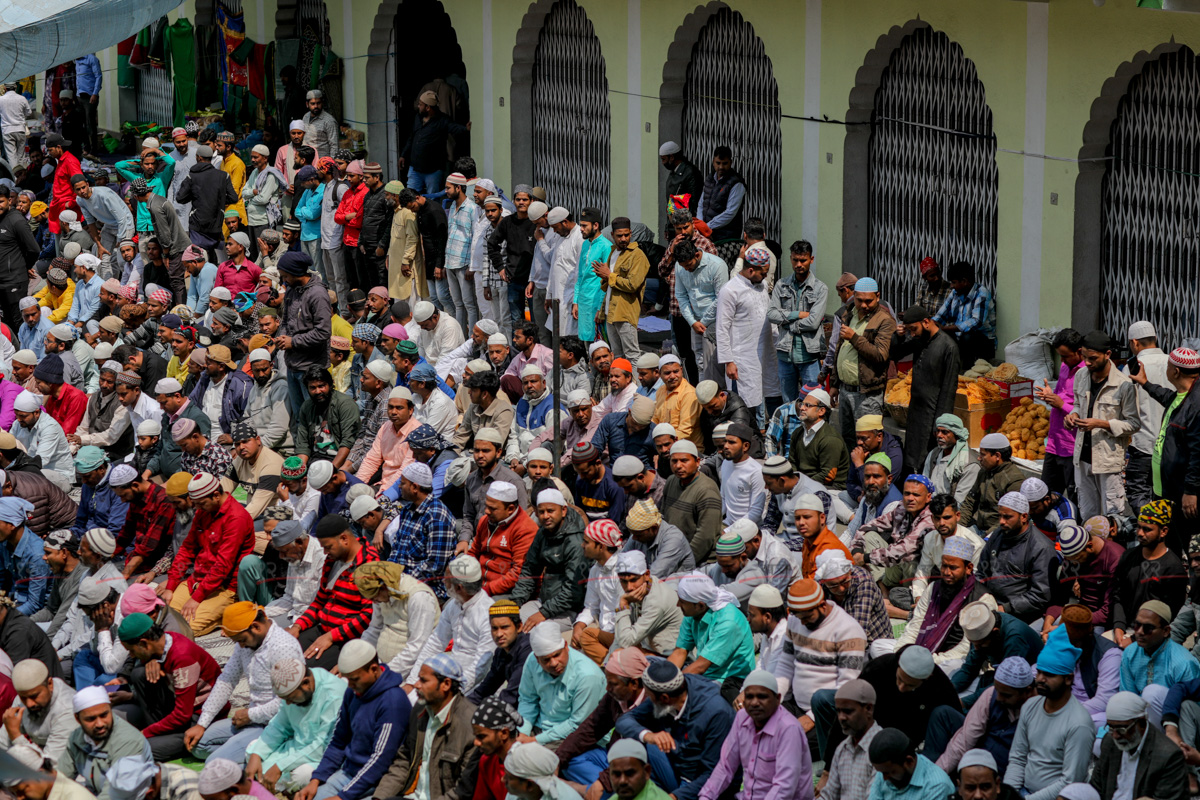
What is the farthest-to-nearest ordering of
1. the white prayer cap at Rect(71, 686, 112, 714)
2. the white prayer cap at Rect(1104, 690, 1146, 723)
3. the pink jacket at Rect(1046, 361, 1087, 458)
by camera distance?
1. the pink jacket at Rect(1046, 361, 1087, 458)
2. the white prayer cap at Rect(71, 686, 112, 714)
3. the white prayer cap at Rect(1104, 690, 1146, 723)

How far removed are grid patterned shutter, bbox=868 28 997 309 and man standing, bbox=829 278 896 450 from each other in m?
1.58

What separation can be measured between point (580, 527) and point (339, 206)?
850 centimetres

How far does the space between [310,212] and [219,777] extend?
36.3 feet

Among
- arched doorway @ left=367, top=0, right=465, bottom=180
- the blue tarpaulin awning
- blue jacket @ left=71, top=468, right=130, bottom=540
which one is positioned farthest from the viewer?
arched doorway @ left=367, top=0, right=465, bottom=180

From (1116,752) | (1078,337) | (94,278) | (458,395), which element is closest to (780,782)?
(1116,752)

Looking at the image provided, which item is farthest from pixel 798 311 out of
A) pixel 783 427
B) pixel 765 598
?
pixel 765 598

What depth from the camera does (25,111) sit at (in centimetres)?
2497

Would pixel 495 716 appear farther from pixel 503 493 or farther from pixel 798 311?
pixel 798 311

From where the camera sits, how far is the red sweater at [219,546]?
35.5 feet

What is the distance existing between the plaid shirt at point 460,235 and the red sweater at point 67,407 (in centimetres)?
413

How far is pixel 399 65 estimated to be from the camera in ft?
70.2

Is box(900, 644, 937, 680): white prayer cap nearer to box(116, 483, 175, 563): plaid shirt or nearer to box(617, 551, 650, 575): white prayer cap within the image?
box(617, 551, 650, 575): white prayer cap

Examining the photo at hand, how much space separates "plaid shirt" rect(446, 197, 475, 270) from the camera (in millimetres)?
16000

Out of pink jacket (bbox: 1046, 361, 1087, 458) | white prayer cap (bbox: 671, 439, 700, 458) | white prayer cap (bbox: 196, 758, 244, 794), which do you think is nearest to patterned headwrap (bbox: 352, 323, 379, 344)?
white prayer cap (bbox: 671, 439, 700, 458)
